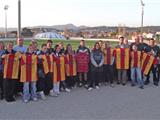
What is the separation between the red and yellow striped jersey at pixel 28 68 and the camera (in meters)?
11.2

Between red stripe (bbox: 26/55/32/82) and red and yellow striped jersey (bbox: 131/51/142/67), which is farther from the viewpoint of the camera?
red and yellow striped jersey (bbox: 131/51/142/67)

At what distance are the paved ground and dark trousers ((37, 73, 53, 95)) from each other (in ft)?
1.31

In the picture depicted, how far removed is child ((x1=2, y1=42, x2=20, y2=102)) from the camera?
11.0 m

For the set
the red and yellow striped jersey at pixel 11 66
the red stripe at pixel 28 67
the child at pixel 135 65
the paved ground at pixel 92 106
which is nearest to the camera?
the paved ground at pixel 92 106

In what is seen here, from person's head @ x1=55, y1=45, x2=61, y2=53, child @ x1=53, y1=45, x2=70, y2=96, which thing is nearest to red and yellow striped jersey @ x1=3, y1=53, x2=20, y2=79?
child @ x1=53, y1=45, x2=70, y2=96

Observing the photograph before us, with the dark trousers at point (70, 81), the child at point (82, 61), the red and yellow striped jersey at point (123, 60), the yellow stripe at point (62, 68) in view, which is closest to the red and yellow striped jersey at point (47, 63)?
the yellow stripe at point (62, 68)

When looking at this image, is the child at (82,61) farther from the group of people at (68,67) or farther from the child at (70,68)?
the child at (70,68)

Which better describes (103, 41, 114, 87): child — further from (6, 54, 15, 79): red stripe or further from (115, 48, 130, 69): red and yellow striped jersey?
(6, 54, 15, 79): red stripe

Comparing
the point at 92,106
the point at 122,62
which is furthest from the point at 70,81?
the point at 92,106

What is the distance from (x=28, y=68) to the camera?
1127 cm

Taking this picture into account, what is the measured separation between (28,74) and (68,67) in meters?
2.26

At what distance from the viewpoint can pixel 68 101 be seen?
36.7 feet

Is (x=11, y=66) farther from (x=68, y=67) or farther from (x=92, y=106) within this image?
(x=68, y=67)

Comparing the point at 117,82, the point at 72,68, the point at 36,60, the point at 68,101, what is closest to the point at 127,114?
the point at 68,101
